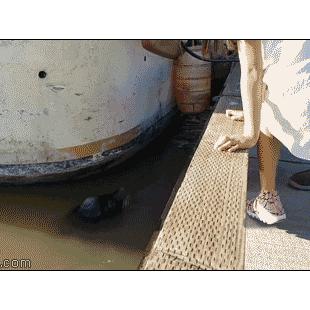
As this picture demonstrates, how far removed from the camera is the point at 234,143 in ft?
8.95

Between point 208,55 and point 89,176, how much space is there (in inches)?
116

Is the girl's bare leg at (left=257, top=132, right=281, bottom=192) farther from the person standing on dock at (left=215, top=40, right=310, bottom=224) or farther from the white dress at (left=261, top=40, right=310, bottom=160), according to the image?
the white dress at (left=261, top=40, right=310, bottom=160)

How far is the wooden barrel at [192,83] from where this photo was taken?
6039mm

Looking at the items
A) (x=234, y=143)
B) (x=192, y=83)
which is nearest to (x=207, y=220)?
(x=234, y=143)

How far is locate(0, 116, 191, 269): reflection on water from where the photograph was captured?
339 centimetres

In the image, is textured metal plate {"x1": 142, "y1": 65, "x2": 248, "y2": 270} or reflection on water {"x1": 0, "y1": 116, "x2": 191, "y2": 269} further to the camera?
reflection on water {"x1": 0, "y1": 116, "x2": 191, "y2": 269}

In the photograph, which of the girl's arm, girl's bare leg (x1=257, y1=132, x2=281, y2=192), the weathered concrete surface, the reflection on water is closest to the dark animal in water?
the reflection on water

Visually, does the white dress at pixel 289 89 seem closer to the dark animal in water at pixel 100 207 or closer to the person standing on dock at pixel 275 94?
the person standing on dock at pixel 275 94

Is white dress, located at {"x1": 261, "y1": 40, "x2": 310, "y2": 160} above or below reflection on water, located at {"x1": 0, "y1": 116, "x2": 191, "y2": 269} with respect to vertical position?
above

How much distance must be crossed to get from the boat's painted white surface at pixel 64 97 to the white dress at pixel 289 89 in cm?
224

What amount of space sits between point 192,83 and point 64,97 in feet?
8.30

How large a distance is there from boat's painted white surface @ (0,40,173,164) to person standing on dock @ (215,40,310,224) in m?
2.06

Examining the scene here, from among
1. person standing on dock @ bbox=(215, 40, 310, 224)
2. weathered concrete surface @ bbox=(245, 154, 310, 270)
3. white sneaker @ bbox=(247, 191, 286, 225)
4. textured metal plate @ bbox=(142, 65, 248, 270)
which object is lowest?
weathered concrete surface @ bbox=(245, 154, 310, 270)
